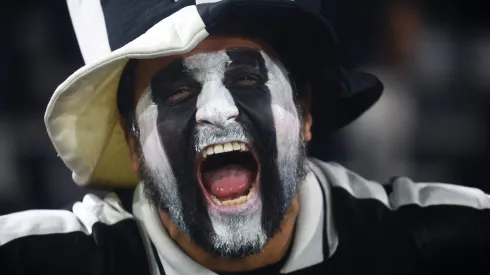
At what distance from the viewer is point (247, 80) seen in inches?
27.6

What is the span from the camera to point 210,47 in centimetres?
69

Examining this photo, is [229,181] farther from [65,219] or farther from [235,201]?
[65,219]

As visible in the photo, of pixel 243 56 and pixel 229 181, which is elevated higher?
pixel 243 56

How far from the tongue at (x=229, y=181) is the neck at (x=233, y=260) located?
0.21ft

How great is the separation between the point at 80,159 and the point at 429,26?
0.43 metres

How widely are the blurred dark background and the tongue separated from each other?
0.15 meters

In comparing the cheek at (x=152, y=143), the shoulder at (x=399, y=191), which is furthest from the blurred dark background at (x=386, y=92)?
the cheek at (x=152, y=143)

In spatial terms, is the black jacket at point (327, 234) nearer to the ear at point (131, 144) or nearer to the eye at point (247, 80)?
the ear at point (131, 144)

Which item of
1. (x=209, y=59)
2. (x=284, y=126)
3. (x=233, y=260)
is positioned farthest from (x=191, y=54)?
(x=233, y=260)

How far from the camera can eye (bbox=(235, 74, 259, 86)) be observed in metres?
0.70

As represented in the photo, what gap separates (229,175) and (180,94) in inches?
3.8

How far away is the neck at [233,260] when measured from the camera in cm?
73

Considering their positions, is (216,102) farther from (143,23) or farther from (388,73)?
(388,73)

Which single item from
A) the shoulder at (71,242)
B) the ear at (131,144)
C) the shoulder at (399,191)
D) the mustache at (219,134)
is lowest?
the shoulder at (399,191)
